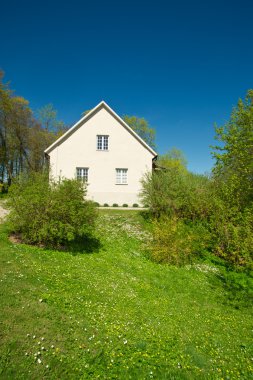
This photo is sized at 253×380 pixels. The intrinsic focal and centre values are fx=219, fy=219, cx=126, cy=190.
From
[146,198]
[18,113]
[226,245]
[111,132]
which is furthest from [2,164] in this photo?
[226,245]

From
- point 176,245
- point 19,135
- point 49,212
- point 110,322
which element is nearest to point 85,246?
point 49,212

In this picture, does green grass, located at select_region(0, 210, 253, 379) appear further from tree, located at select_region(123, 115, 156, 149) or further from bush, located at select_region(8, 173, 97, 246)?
tree, located at select_region(123, 115, 156, 149)

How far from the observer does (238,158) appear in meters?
14.3

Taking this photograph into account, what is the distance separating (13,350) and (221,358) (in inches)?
168

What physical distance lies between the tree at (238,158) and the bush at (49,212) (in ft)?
27.4

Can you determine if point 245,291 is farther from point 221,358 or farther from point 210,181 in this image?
point 210,181

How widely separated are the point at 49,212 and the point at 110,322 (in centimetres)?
542

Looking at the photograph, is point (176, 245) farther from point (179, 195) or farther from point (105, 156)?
point (105, 156)

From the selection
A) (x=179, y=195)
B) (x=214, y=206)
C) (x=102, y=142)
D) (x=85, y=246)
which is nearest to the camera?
(x=85, y=246)

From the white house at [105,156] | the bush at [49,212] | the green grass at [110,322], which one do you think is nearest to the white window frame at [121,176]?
the white house at [105,156]

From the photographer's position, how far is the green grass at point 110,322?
13.4 ft

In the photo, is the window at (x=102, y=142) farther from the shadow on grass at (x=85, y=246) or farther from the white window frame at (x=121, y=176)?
the shadow on grass at (x=85, y=246)

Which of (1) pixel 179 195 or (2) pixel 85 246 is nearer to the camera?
(2) pixel 85 246

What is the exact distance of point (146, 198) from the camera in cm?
1611
